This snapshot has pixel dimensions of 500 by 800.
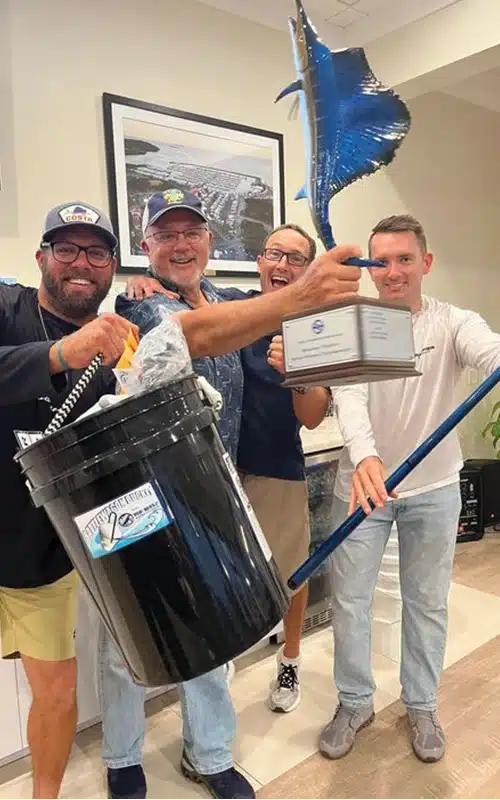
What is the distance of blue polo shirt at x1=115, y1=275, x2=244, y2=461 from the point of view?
1.36 meters

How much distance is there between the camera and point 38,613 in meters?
1.37

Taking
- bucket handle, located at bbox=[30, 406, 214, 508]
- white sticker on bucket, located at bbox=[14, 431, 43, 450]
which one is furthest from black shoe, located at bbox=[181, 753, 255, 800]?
bucket handle, located at bbox=[30, 406, 214, 508]

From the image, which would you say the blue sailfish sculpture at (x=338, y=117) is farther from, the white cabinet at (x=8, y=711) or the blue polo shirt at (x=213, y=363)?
the white cabinet at (x=8, y=711)

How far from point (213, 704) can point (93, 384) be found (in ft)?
2.74

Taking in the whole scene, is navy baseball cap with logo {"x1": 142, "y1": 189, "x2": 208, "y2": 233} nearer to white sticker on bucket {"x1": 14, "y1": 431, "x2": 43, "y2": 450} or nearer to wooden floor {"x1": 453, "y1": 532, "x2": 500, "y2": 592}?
white sticker on bucket {"x1": 14, "y1": 431, "x2": 43, "y2": 450}

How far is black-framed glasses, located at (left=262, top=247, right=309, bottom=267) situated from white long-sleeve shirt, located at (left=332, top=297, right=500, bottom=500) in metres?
0.39

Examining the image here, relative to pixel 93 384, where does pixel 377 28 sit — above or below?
above

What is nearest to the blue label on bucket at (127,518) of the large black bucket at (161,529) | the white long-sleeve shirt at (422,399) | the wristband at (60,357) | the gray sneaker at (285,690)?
the large black bucket at (161,529)

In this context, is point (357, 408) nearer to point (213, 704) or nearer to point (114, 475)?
point (213, 704)

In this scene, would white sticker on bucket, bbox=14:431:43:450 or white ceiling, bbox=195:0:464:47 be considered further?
white ceiling, bbox=195:0:464:47

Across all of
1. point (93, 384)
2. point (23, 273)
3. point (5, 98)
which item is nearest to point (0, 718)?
point (93, 384)

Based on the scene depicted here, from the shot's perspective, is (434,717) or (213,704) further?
(434,717)

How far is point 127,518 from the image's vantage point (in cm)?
81

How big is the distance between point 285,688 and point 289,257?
1364 millimetres
